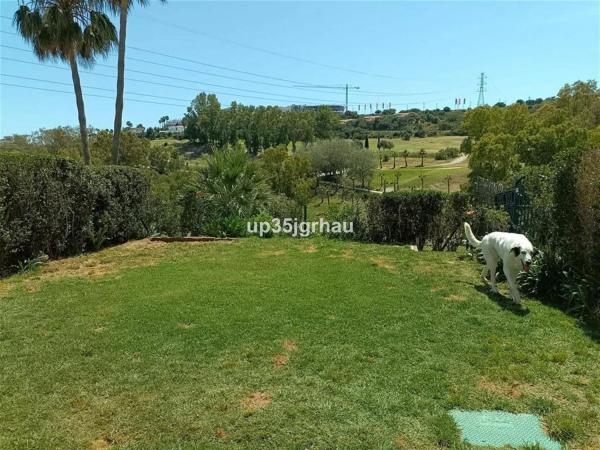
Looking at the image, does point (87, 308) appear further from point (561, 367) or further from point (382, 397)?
point (561, 367)

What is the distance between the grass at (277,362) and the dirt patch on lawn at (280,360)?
0.02 m

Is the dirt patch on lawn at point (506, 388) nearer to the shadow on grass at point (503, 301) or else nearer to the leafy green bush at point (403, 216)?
the shadow on grass at point (503, 301)

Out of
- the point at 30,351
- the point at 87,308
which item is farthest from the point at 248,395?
the point at 87,308

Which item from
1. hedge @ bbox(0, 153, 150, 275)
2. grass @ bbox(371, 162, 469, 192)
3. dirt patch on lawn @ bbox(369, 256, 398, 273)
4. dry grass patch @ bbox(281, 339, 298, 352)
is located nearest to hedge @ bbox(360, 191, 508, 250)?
dirt patch on lawn @ bbox(369, 256, 398, 273)

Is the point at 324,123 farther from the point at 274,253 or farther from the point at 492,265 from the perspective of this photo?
the point at 492,265

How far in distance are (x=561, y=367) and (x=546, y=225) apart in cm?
334

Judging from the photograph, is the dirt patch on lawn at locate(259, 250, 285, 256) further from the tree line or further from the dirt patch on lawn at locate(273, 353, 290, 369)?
the tree line

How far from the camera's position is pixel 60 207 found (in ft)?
28.3

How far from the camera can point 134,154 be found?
118ft

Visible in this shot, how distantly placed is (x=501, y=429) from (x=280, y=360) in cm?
184

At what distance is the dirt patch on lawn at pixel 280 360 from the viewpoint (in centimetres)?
401

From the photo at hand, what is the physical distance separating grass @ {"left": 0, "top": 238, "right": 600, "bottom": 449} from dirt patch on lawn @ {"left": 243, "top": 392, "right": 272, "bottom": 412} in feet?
0.05

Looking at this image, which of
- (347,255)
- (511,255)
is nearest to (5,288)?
(347,255)

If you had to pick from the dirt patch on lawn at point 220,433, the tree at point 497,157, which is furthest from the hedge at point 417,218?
the tree at point 497,157
